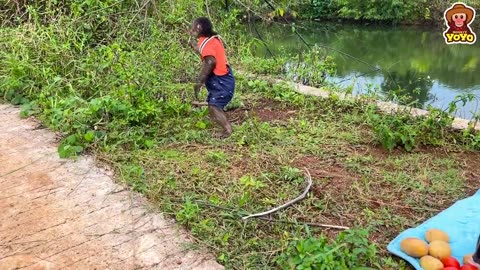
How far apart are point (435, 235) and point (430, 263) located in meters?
0.27

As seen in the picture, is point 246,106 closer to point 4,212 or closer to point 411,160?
point 411,160

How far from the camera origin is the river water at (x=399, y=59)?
762 cm

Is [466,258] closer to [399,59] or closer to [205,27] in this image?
[205,27]

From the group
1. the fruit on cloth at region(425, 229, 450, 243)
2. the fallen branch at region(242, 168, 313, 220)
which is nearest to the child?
the fallen branch at region(242, 168, 313, 220)

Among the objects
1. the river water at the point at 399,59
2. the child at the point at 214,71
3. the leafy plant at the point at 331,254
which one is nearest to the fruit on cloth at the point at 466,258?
the leafy plant at the point at 331,254

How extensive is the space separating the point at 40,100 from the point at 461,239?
390 cm

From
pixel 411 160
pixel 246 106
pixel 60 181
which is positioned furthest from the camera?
pixel 246 106

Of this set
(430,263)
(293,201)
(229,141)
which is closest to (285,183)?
(293,201)

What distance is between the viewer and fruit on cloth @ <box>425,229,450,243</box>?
2605 mm

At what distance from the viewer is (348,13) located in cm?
1739

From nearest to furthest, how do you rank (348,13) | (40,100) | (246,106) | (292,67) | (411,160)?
(411,160), (40,100), (246,106), (292,67), (348,13)

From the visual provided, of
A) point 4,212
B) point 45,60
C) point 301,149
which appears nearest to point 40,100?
point 45,60

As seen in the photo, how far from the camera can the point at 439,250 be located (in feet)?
8.19

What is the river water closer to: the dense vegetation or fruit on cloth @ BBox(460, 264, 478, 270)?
the dense vegetation
